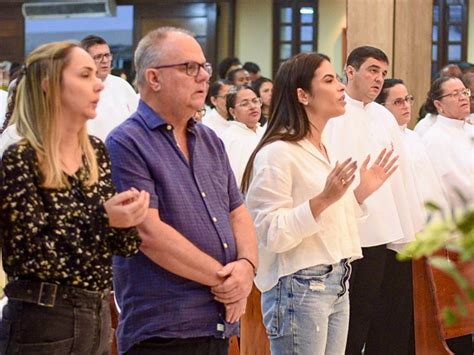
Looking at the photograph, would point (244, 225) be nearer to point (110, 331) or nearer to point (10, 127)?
point (110, 331)

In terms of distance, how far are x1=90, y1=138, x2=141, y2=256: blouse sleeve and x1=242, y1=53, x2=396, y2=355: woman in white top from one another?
74 cm

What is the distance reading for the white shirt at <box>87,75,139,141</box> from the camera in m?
5.09

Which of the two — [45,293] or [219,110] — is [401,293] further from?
[45,293]

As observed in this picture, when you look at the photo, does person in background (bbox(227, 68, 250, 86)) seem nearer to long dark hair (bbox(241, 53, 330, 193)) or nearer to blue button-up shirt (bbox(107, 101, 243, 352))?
long dark hair (bbox(241, 53, 330, 193))

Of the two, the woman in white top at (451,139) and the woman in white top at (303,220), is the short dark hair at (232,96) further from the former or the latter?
the woman in white top at (303,220)

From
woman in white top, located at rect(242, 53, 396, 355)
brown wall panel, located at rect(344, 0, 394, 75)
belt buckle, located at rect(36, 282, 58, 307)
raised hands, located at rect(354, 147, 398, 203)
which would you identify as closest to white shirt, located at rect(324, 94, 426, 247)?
raised hands, located at rect(354, 147, 398, 203)

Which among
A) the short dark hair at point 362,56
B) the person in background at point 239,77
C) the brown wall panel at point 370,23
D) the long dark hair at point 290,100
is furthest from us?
the person in background at point 239,77

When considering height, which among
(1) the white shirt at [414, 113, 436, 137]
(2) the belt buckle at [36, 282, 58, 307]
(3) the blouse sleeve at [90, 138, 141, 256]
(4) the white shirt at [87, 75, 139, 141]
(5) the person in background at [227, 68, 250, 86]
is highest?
(5) the person in background at [227, 68, 250, 86]

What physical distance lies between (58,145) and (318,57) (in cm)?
129

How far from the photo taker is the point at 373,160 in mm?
4555

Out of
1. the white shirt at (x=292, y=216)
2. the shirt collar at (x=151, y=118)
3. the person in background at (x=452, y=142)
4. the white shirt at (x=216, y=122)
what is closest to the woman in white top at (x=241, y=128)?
the white shirt at (x=216, y=122)

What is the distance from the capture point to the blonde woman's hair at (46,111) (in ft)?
7.58

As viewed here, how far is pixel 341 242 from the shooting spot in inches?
125

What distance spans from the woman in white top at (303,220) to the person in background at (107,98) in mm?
1872
